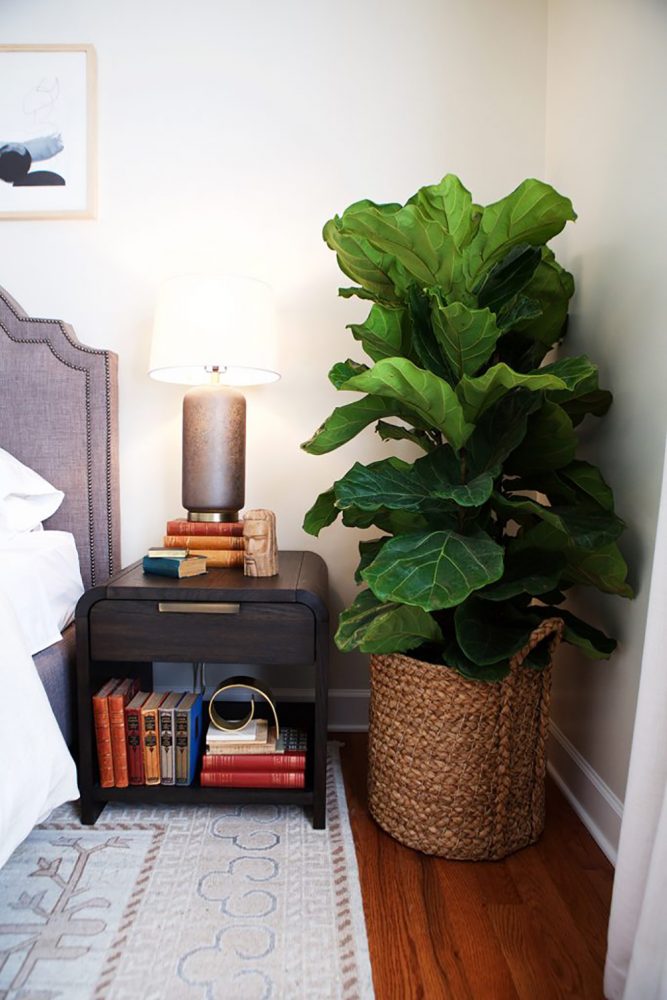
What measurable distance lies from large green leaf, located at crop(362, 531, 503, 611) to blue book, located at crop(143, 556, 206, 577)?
55cm

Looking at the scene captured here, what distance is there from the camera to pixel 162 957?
42.1 inches

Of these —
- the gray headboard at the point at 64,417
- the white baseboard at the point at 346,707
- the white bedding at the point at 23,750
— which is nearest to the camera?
the white bedding at the point at 23,750

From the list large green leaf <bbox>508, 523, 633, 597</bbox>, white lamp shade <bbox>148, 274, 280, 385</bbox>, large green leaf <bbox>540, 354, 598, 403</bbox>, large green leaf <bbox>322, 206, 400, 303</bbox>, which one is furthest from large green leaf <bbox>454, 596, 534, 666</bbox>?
white lamp shade <bbox>148, 274, 280, 385</bbox>

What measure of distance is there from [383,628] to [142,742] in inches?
27.1

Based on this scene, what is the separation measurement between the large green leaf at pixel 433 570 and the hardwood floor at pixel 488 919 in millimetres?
622

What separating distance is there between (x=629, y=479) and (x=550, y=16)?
4.85 ft

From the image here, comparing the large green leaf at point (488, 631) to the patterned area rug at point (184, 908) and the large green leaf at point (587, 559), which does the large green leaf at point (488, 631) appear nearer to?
the large green leaf at point (587, 559)

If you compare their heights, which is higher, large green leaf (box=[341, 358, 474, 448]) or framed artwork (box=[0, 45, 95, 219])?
framed artwork (box=[0, 45, 95, 219])

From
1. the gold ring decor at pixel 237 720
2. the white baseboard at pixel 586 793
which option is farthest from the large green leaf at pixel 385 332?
the white baseboard at pixel 586 793

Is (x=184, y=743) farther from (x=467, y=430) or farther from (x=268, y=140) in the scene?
(x=268, y=140)

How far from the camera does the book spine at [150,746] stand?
4.86ft

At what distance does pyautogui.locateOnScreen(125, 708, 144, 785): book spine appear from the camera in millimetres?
1482

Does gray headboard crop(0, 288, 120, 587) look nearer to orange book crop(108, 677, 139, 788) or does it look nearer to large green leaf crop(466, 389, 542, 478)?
orange book crop(108, 677, 139, 788)

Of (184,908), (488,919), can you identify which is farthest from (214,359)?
(488,919)
